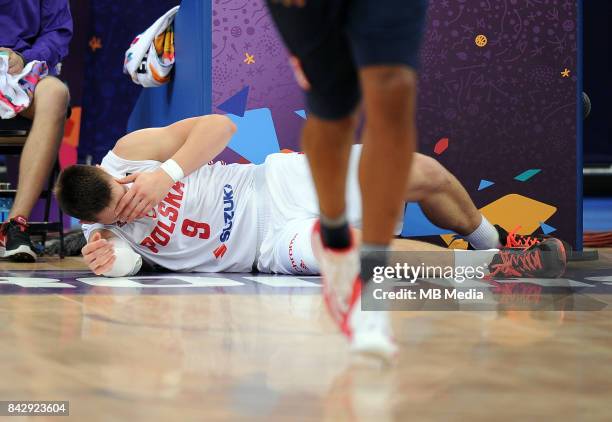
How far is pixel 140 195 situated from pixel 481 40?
165 centimetres

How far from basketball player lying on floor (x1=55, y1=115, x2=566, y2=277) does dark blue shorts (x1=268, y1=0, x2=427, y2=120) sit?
1423 millimetres

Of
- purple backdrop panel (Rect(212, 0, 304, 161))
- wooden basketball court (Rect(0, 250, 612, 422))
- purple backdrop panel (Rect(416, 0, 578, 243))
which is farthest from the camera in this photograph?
purple backdrop panel (Rect(416, 0, 578, 243))

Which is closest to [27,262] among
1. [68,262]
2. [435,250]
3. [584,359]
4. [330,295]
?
[68,262]

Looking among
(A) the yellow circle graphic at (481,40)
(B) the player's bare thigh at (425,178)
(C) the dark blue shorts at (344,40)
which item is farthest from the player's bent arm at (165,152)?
(C) the dark blue shorts at (344,40)

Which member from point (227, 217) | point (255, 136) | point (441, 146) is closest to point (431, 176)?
point (227, 217)

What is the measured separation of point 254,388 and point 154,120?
11.4 feet

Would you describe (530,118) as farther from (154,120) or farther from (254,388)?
(254,388)

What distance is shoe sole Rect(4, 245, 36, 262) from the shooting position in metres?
3.66

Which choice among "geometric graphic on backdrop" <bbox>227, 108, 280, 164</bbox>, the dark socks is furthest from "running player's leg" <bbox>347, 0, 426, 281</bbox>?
"geometric graphic on backdrop" <bbox>227, 108, 280, 164</bbox>

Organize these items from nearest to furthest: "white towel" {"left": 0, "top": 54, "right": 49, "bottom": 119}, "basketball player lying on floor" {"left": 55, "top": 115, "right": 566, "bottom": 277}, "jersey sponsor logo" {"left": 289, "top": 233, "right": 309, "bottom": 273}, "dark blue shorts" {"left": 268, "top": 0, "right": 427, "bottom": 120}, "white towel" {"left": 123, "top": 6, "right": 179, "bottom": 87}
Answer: "dark blue shorts" {"left": 268, "top": 0, "right": 427, "bottom": 120}, "basketball player lying on floor" {"left": 55, "top": 115, "right": 566, "bottom": 277}, "jersey sponsor logo" {"left": 289, "top": 233, "right": 309, "bottom": 273}, "white towel" {"left": 0, "top": 54, "right": 49, "bottom": 119}, "white towel" {"left": 123, "top": 6, "right": 179, "bottom": 87}

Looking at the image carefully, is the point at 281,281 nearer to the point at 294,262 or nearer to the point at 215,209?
the point at 294,262

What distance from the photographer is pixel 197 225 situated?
10.2 ft

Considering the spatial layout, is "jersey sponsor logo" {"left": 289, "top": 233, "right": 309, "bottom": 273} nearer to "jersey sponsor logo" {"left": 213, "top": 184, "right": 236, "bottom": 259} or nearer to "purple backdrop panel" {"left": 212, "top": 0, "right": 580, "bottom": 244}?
"jersey sponsor logo" {"left": 213, "top": 184, "right": 236, "bottom": 259}

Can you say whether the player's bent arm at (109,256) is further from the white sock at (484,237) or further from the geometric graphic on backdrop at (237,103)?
the white sock at (484,237)
